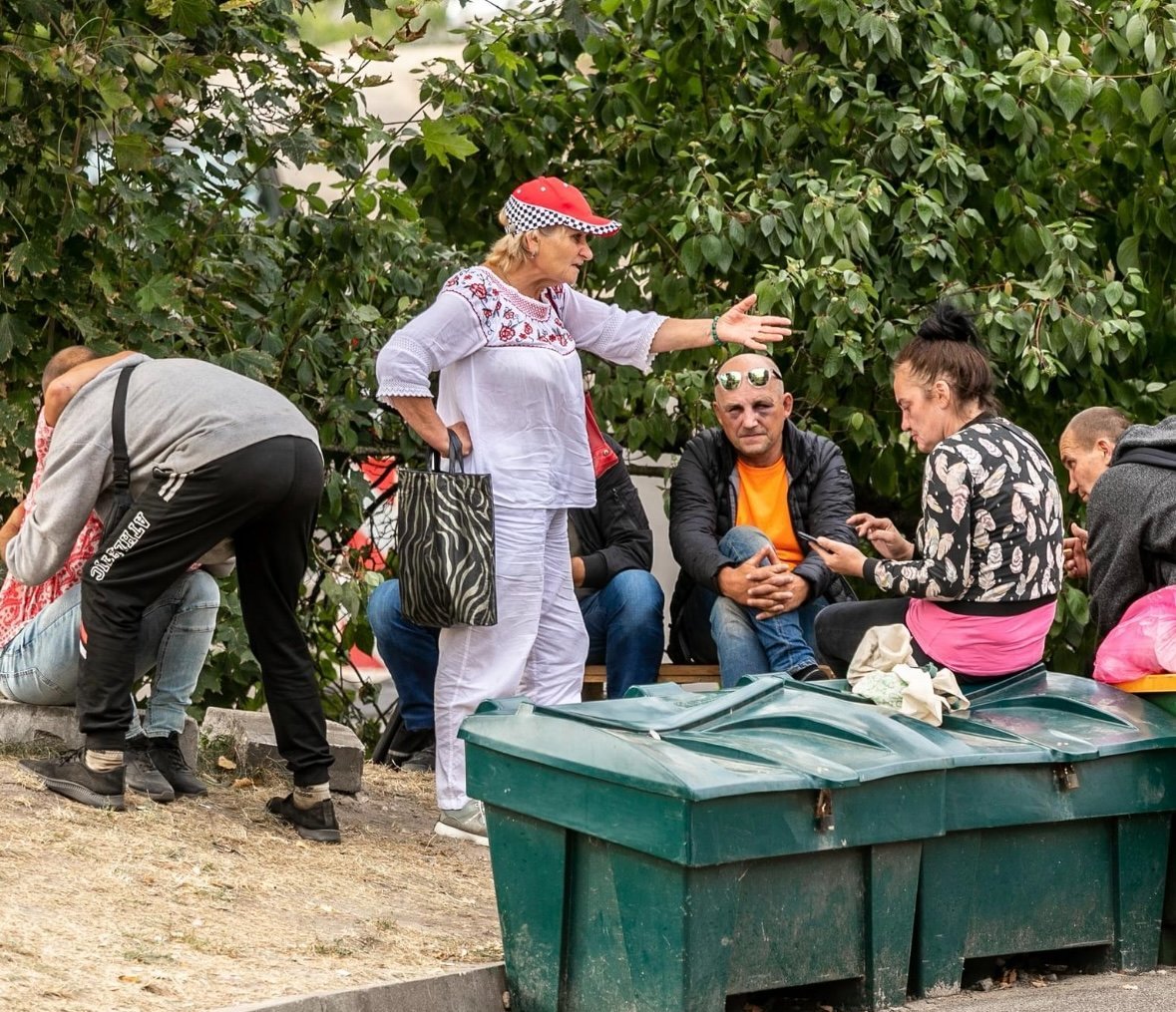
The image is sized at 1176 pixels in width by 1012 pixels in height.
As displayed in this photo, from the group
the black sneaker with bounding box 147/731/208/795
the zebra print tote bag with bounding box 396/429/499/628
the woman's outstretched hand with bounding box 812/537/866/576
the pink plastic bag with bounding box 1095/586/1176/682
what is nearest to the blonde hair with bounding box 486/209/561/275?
the zebra print tote bag with bounding box 396/429/499/628

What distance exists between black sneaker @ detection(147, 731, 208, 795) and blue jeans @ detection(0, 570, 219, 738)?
4cm

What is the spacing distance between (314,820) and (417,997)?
147 cm

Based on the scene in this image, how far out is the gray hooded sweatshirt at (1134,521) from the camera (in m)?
5.43

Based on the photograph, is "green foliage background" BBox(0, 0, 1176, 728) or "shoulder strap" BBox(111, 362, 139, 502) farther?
"green foliage background" BBox(0, 0, 1176, 728)

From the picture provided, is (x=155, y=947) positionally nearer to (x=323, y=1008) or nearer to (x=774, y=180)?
(x=323, y=1008)

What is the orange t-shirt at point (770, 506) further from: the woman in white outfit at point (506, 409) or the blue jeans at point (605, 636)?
the woman in white outfit at point (506, 409)

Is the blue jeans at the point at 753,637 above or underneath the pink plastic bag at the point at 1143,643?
underneath

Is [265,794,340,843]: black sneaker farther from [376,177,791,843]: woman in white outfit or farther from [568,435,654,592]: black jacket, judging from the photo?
[568,435,654,592]: black jacket

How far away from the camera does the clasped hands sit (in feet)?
21.7

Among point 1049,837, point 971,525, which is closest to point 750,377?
point 971,525

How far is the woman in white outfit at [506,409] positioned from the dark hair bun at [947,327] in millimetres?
1158

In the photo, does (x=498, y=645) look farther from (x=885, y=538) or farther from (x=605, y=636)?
(x=885, y=538)

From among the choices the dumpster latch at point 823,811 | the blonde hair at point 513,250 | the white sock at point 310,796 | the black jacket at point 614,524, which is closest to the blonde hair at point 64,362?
the blonde hair at point 513,250

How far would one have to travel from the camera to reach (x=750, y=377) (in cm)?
690
